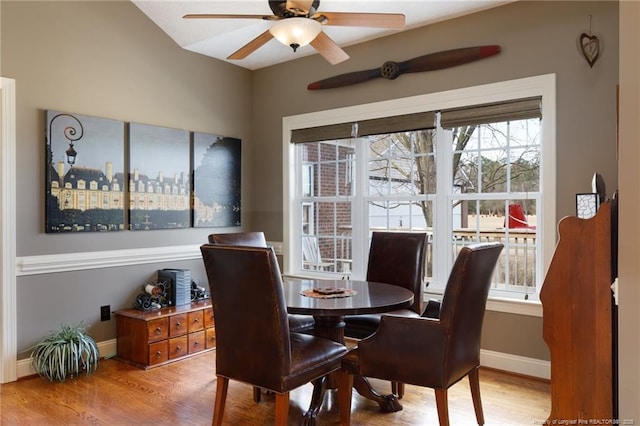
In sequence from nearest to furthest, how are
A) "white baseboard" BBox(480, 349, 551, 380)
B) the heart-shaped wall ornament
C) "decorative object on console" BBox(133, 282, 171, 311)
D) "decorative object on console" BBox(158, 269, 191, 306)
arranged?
the heart-shaped wall ornament
"white baseboard" BBox(480, 349, 551, 380)
"decorative object on console" BBox(133, 282, 171, 311)
"decorative object on console" BBox(158, 269, 191, 306)

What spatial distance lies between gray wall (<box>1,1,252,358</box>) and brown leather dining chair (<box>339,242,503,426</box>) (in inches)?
92.4

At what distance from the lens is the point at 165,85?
4289 mm

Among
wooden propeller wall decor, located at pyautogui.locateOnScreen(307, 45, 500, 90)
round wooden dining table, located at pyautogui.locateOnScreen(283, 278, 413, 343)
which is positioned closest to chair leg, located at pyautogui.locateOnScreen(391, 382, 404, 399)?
round wooden dining table, located at pyautogui.locateOnScreen(283, 278, 413, 343)

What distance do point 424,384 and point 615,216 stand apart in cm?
122

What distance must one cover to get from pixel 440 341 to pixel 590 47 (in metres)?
2.28

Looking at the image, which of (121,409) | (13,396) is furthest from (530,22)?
(13,396)

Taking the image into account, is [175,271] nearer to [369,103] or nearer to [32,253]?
[32,253]

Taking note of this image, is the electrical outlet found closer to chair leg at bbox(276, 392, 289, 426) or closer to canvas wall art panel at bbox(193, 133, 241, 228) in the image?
canvas wall art panel at bbox(193, 133, 241, 228)

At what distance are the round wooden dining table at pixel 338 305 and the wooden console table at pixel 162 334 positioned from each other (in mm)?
1233

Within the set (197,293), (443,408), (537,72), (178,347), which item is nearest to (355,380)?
(443,408)

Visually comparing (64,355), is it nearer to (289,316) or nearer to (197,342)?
(197,342)

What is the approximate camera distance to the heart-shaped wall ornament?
309 cm

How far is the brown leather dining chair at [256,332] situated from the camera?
218cm

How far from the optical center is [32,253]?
3.40 meters
